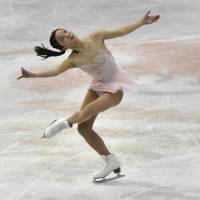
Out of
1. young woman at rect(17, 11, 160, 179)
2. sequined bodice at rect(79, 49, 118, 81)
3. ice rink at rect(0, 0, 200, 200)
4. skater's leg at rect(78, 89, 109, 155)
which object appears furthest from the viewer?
ice rink at rect(0, 0, 200, 200)

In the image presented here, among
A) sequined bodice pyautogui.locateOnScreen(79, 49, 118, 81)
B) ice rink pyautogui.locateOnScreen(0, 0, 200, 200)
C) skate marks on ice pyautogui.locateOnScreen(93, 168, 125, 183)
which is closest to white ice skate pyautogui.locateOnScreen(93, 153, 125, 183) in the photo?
skate marks on ice pyautogui.locateOnScreen(93, 168, 125, 183)

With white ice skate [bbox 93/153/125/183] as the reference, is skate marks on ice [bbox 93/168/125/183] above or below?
below

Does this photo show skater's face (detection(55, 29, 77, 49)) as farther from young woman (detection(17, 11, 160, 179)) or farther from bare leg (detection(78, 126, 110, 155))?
bare leg (detection(78, 126, 110, 155))

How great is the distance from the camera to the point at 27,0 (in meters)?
17.7

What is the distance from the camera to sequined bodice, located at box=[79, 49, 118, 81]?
7680 mm

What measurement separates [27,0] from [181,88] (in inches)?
282

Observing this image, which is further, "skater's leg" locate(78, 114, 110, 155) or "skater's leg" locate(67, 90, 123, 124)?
"skater's leg" locate(78, 114, 110, 155)

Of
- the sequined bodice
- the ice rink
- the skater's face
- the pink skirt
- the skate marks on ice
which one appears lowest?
the ice rink

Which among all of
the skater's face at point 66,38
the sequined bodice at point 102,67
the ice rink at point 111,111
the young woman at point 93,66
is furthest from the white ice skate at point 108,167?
the skater's face at point 66,38

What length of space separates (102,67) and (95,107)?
446mm

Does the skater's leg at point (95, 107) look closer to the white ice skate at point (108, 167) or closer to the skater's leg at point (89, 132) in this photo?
the skater's leg at point (89, 132)

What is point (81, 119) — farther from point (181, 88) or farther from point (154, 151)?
point (181, 88)

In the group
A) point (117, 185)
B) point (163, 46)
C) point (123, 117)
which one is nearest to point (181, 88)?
point (123, 117)

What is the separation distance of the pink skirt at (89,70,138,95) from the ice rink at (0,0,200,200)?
1139 mm
